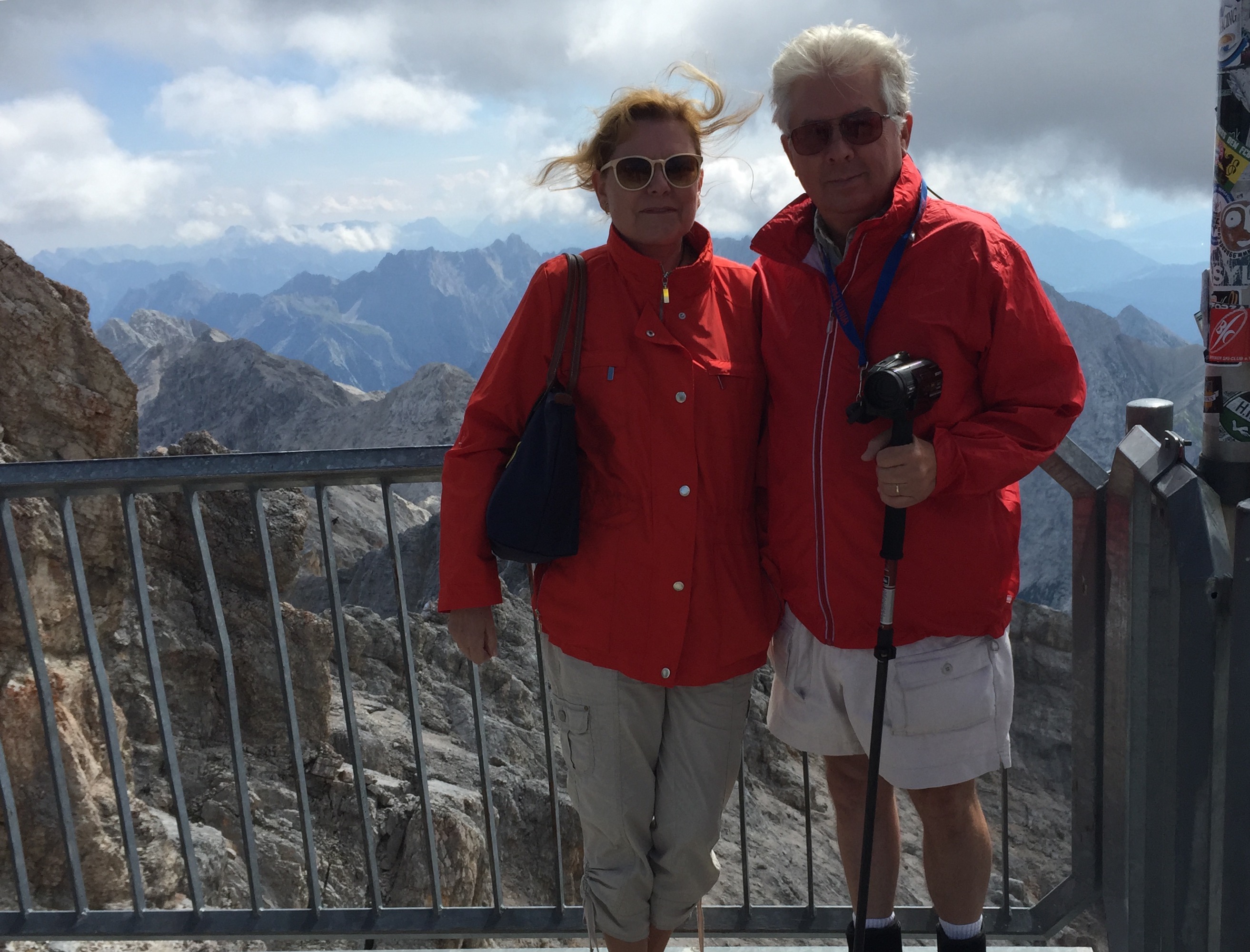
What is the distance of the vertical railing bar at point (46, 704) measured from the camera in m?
3.06

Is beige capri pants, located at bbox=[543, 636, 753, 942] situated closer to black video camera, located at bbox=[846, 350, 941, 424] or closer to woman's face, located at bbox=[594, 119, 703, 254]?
black video camera, located at bbox=[846, 350, 941, 424]

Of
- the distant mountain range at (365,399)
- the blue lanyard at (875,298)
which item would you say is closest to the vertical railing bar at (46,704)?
the blue lanyard at (875,298)

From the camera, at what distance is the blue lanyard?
7.50ft

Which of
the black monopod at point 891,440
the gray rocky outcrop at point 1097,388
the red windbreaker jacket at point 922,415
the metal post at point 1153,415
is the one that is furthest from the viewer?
the gray rocky outcrop at point 1097,388

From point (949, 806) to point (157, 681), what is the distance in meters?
2.35

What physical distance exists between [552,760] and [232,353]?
11322 cm

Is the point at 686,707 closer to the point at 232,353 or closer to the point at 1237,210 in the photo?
the point at 1237,210

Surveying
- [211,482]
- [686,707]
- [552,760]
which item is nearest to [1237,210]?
[686,707]

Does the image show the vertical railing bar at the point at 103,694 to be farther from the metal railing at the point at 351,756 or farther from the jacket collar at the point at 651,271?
the jacket collar at the point at 651,271

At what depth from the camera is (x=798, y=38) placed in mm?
2354

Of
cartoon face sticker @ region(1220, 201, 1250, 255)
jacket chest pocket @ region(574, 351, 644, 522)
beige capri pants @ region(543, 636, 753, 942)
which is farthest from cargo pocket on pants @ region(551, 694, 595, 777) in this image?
cartoon face sticker @ region(1220, 201, 1250, 255)

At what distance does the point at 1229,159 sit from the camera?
1.92 meters

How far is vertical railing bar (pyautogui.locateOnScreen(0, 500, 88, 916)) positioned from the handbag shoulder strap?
180 centimetres

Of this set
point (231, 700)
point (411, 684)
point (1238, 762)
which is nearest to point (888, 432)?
point (1238, 762)
